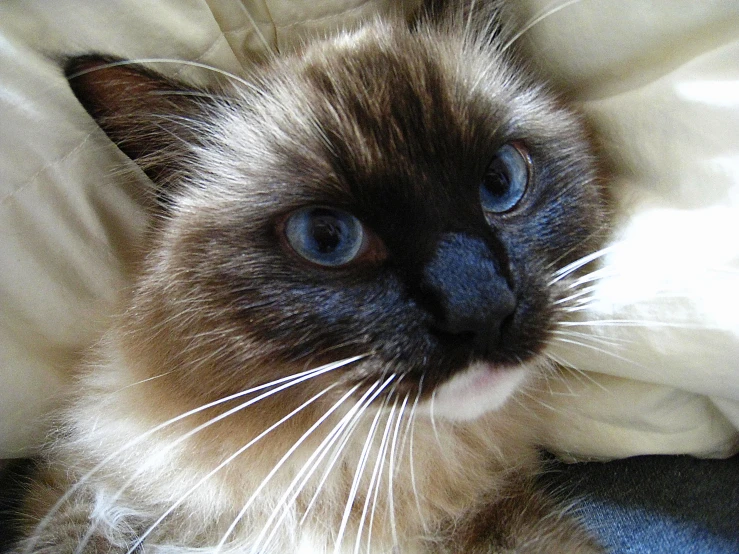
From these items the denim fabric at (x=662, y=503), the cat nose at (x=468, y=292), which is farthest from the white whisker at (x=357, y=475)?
the denim fabric at (x=662, y=503)

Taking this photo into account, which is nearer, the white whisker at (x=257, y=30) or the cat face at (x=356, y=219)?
the cat face at (x=356, y=219)

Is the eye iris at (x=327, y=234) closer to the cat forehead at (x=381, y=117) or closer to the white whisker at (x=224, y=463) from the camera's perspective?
the cat forehead at (x=381, y=117)

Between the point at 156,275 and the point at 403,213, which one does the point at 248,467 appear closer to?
the point at 156,275

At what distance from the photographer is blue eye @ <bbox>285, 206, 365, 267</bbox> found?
0.86 meters

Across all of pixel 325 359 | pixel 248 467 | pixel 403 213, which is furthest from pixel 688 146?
pixel 248 467

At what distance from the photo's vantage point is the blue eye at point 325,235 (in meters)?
0.86

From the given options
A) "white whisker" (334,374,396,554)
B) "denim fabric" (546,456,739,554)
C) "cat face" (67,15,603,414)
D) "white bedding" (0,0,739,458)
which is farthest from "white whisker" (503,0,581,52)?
"denim fabric" (546,456,739,554)

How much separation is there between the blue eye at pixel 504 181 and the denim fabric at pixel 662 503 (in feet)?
1.78

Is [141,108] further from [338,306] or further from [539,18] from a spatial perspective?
[539,18]

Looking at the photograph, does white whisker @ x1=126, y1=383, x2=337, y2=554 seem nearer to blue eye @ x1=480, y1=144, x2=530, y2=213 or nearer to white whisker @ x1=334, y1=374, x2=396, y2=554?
white whisker @ x1=334, y1=374, x2=396, y2=554

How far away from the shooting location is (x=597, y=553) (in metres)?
0.97

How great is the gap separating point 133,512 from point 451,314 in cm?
67

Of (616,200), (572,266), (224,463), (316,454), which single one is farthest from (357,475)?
(616,200)

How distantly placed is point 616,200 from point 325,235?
0.54 meters
